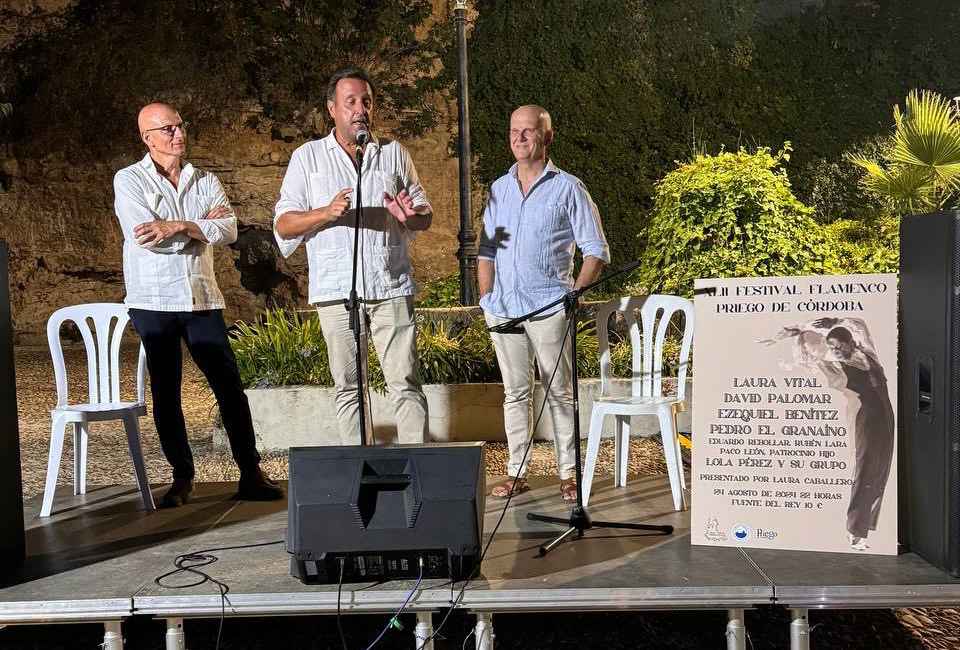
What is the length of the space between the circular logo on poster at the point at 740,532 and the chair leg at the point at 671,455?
523 millimetres

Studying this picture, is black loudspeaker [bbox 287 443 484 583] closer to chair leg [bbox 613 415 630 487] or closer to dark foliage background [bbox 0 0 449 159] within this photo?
chair leg [bbox 613 415 630 487]

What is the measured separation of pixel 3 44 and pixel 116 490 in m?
8.33

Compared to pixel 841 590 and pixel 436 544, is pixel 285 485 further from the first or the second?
pixel 841 590

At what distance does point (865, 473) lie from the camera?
9.20 ft

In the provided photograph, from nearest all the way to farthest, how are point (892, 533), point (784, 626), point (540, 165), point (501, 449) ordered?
point (892, 533)
point (784, 626)
point (540, 165)
point (501, 449)

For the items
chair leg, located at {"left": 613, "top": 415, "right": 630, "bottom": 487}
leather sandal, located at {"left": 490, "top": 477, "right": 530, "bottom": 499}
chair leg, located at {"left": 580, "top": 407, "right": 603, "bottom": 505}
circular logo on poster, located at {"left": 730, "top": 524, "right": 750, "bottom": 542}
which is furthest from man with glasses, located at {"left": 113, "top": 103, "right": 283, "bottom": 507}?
circular logo on poster, located at {"left": 730, "top": 524, "right": 750, "bottom": 542}

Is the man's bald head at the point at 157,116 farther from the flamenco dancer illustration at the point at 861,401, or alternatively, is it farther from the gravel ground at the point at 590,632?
the flamenco dancer illustration at the point at 861,401

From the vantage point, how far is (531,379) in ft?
12.2

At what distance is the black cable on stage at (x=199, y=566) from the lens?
2542 mm

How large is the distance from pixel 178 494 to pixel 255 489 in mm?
311

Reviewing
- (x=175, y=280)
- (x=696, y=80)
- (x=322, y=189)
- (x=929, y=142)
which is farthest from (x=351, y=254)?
(x=696, y=80)

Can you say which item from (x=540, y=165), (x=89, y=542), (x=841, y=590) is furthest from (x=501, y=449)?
(x=841, y=590)

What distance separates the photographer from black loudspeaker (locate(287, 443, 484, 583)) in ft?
8.29

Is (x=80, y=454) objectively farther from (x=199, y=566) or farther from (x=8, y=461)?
(x=199, y=566)
